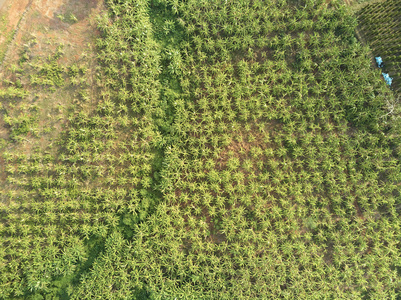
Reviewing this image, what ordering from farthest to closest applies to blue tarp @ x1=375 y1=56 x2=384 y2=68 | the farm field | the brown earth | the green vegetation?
blue tarp @ x1=375 y1=56 x2=384 y2=68
the green vegetation
the brown earth
the farm field

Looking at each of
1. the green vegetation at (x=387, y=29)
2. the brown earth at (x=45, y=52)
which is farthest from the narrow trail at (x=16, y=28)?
the green vegetation at (x=387, y=29)

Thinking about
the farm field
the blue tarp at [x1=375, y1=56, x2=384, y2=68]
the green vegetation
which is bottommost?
the farm field

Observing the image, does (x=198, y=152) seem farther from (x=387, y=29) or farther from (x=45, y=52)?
(x=387, y=29)

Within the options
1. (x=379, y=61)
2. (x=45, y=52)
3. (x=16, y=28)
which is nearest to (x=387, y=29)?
(x=379, y=61)

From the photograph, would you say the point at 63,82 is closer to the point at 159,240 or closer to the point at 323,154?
the point at 159,240

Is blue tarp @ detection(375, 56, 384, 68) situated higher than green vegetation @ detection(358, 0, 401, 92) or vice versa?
green vegetation @ detection(358, 0, 401, 92)

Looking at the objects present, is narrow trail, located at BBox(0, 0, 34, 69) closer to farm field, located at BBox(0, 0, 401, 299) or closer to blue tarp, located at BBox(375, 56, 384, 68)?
farm field, located at BBox(0, 0, 401, 299)

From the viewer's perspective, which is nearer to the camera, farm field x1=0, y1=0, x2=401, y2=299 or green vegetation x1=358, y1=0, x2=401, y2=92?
farm field x1=0, y1=0, x2=401, y2=299

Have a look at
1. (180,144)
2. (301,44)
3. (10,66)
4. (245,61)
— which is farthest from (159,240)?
(301,44)

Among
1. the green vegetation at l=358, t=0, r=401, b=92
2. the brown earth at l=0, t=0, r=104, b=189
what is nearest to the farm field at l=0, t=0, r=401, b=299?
the brown earth at l=0, t=0, r=104, b=189
